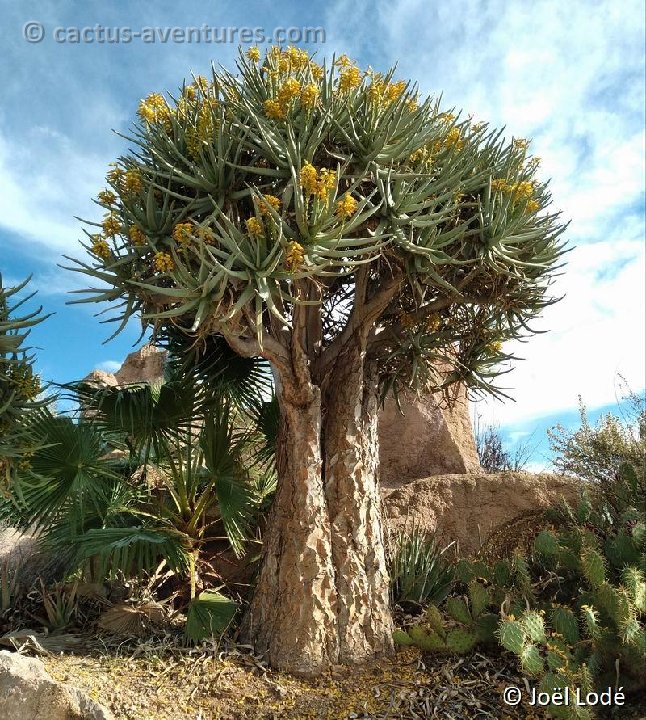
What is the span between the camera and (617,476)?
7.87 meters

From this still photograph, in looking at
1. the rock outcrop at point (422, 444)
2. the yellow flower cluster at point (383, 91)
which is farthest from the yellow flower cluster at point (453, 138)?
the rock outcrop at point (422, 444)

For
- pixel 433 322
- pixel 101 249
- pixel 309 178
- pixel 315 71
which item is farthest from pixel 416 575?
pixel 315 71

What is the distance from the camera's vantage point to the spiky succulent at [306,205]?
4926 mm

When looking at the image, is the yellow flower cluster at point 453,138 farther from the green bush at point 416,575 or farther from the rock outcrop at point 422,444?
the rock outcrop at point 422,444

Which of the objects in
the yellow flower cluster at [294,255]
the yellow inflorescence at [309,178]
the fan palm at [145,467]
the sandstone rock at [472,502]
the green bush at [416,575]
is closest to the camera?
the yellow flower cluster at [294,255]

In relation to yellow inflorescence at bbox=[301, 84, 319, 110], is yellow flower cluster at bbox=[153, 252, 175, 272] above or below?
below

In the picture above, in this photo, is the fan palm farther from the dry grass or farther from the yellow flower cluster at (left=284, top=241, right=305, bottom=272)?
the yellow flower cluster at (left=284, top=241, right=305, bottom=272)

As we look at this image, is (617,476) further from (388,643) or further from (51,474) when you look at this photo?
(51,474)

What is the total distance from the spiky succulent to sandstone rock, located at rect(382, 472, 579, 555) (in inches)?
92.8

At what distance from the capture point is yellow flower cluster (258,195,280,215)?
4.82 m

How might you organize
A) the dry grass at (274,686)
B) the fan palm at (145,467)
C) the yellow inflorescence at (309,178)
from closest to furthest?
the yellow inflorescence at (309,178) → the dry grass at (274,686) → the fan palm at (145,467)

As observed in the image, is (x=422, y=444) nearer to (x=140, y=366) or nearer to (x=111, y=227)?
(x=111, y=227)

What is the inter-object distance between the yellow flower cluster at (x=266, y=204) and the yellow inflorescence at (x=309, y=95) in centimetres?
95

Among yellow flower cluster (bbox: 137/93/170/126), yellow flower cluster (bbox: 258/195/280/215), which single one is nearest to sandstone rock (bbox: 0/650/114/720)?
yellow flower cluster (bbox: 258/195/280/215)
